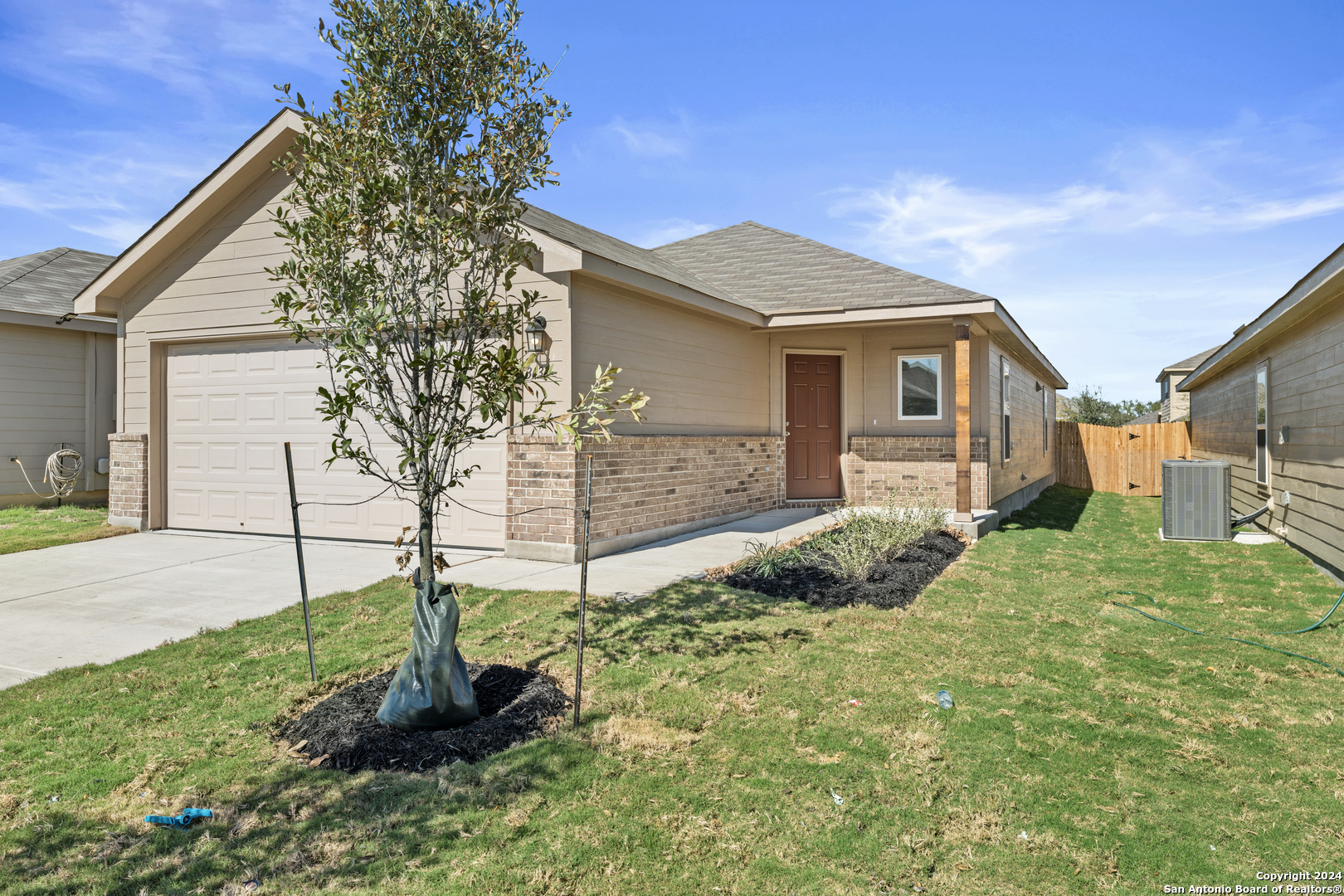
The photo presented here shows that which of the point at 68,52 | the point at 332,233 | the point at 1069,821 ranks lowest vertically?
the point at 1069,821

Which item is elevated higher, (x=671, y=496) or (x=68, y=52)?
(x=68, y=52)

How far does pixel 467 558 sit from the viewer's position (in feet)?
25.7

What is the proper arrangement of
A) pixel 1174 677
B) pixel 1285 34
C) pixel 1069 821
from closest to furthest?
pixel 1069 821 → pixel 1174 677 → pixel 1285 34

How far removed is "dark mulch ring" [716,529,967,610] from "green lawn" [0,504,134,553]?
8.15 metres

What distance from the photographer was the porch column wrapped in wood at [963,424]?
9.84 m

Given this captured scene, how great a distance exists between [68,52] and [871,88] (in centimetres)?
1064

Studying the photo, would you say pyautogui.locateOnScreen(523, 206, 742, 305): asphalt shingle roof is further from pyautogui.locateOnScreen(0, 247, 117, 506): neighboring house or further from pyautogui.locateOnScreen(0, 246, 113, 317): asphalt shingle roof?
pyautogui.locateOnScreen(0, 246, 113, 317): asphalt shingle roof

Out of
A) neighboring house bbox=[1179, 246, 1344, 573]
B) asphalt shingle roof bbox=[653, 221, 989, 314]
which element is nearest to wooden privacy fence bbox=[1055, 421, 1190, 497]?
neighboring house bbox=[1179, 246, 1344, 573]

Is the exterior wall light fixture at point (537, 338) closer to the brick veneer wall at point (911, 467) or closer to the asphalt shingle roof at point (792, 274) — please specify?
the asphalt shingle roof at point (792, 274)

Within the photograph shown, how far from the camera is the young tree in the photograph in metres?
3.56

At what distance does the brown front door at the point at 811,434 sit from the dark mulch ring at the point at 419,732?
28.5 ft

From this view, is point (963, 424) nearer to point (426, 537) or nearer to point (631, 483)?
point (631, 483)

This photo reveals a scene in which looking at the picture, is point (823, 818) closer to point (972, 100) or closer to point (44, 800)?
point (44, 800)

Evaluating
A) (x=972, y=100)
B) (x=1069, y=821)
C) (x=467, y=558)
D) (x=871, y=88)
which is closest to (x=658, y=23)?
(x=871, y=88)
